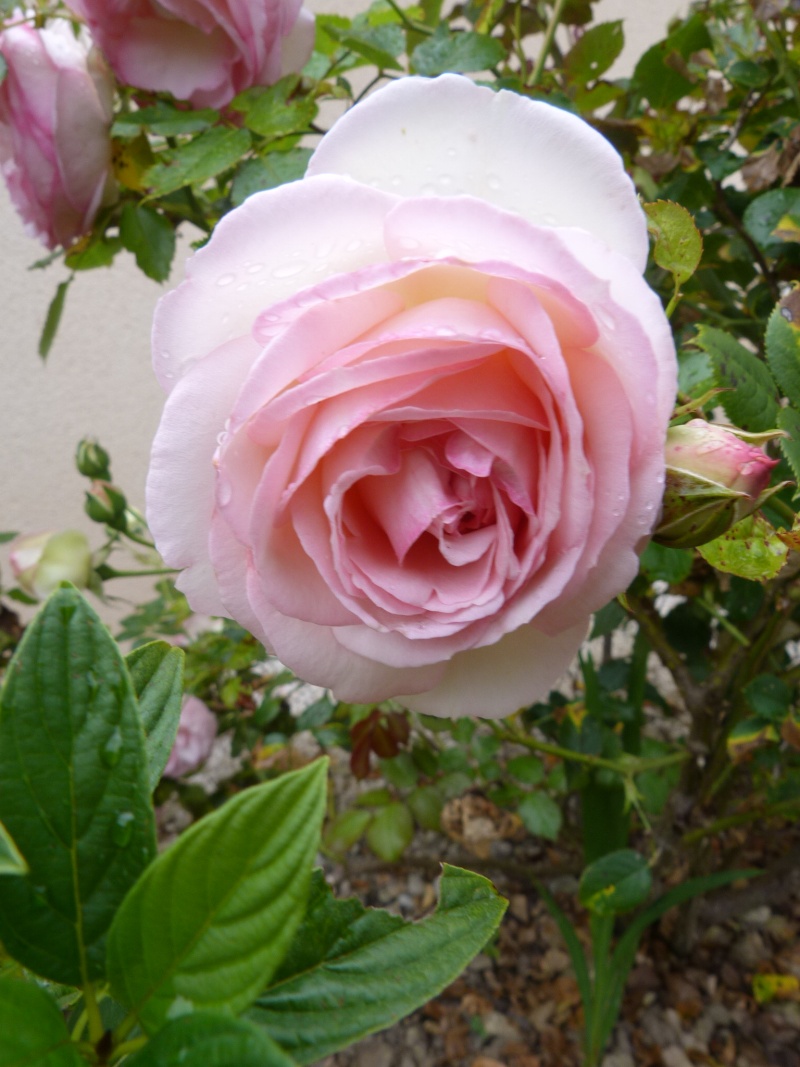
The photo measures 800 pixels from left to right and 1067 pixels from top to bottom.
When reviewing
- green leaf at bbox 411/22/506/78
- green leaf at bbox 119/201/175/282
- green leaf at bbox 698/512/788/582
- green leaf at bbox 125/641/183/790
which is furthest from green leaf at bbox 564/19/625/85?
green leaf at bbox 125/641/183/790

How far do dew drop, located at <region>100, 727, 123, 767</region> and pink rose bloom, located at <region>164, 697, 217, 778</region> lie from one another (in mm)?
774

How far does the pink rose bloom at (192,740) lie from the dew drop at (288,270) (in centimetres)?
77

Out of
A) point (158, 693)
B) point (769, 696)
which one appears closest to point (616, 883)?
point (769, 696)

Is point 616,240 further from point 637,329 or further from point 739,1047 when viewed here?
point 739,1047

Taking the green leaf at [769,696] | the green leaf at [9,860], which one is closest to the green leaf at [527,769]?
the green leaf at [769,696]

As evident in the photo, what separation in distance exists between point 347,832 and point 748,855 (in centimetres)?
60

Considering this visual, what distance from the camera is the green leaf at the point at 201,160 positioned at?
0.42 metres

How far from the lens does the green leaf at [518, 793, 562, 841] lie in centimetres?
78

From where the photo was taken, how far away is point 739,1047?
89 cm

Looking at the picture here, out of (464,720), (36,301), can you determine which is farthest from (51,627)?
(36,301)

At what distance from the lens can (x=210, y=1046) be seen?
14 cm

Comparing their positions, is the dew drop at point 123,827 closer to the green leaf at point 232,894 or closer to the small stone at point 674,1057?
the green leaf at point 232,894

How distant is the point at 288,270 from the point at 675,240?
0.18 m

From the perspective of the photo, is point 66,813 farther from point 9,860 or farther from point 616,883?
point 616,883
